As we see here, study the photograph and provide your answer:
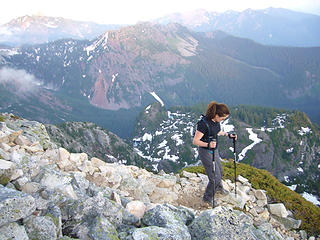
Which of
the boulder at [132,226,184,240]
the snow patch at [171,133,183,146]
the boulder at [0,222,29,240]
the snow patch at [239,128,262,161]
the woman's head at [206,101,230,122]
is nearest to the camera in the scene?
the boulder at [0,222,29,240]

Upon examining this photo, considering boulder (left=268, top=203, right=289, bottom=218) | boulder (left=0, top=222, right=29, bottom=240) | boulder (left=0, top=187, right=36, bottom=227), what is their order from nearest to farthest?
boulder (left=0, top=222, right=29, bottom=240)
boulder (left=0, top=187, right=36, bottom=227)
boulder (left=268, top=203, right=289, bottom=218)

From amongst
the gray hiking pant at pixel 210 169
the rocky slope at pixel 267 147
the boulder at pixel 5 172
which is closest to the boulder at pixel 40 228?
the boulder at pixel 5 172

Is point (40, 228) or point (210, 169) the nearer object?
point (40, 228)

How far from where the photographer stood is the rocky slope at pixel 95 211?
493 centimetres

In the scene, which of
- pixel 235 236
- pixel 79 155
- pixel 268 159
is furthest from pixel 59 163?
pixel 268 159

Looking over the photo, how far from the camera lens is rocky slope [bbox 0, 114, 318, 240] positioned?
4.93 m

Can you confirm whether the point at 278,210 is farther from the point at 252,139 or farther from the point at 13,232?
the point at 252,139

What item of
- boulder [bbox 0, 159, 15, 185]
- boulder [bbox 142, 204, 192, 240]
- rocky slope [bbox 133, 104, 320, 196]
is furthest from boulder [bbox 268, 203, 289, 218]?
rocky slope [bbox 133, 104, 320, 196]

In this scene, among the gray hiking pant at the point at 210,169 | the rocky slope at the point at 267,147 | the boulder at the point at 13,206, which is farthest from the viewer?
the rocky slope at the point at 267,147

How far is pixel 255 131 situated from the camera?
174 meters

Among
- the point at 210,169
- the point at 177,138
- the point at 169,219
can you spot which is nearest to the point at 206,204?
the point at 210,169

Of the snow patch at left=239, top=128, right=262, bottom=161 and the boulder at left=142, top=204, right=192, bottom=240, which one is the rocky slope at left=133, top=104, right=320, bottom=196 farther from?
the boulder at left=142, top=204, right=192, bottom=240

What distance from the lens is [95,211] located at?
614 cm

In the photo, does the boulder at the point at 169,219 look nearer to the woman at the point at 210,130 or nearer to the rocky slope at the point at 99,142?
the woman at the point at 210,130
